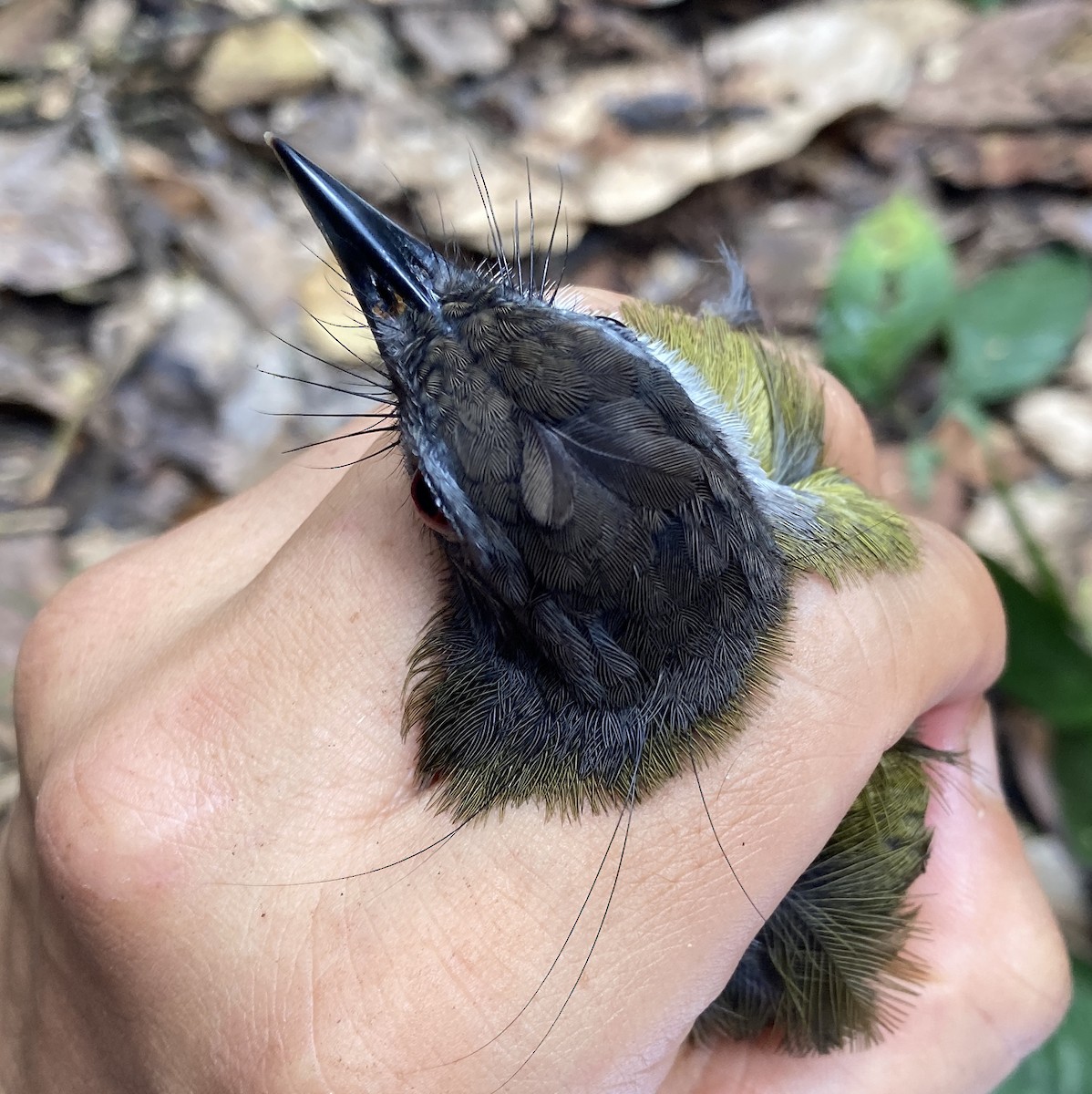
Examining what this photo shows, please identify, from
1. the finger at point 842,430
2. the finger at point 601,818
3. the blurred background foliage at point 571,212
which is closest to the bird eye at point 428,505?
the finger at point 601,818

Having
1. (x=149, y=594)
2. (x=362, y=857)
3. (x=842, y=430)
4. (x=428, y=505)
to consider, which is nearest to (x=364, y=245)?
(x=428, y=505)

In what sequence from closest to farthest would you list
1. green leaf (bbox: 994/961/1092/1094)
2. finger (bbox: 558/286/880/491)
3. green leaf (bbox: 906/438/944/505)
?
finger (bbox: 558/286/880/491), green leaf (bbox: 994/961/1092/1094), green leaf (bbox: 906/438/944/505)

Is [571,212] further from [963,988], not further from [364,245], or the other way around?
[963,988]

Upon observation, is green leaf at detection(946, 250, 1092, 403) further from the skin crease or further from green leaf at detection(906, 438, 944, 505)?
the skin crease

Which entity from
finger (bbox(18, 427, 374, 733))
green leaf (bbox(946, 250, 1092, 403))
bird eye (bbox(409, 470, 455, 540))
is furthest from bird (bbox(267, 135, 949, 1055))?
green leaf (bbox(946, 250, 1092, 403))

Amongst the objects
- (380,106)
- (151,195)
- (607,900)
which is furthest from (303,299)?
(607,900)

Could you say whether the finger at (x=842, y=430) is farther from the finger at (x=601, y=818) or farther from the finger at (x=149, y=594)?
the finger at (x=149, y=594)
